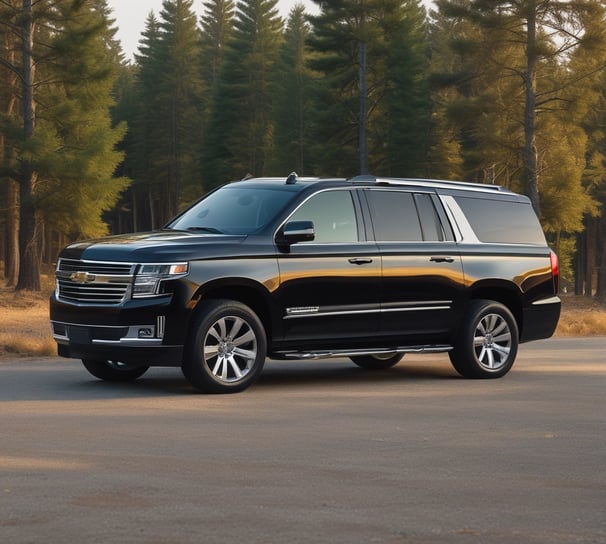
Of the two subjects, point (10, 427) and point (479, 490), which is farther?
point (10, 427)

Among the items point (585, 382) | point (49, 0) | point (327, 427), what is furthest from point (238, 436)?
point (49, 0)

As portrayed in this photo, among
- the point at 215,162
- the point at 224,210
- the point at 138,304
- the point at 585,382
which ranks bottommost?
the point at 585,382

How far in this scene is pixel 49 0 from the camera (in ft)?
→ 138

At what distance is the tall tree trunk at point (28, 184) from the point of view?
138ft

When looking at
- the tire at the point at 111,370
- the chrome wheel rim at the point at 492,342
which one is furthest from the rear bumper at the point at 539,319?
the tire at the point at 111,370

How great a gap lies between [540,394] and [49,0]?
106ft

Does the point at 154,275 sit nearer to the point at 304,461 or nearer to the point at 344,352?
the point at 344,352

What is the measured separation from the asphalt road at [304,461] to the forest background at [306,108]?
2950 cm

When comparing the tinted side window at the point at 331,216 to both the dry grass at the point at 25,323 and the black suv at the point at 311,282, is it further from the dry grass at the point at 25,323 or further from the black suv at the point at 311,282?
the dry grass at the point at 25,323

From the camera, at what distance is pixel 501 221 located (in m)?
15.0

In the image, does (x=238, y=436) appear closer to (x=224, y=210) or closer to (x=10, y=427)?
(x=10, y=427)

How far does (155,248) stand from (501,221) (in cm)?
449

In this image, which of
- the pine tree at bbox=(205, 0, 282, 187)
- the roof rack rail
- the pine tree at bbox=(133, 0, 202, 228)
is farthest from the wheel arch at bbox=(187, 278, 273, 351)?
the pine tree at bbox=(133, 0, 202, 228)

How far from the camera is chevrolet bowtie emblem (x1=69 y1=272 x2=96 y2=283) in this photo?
489 inches
